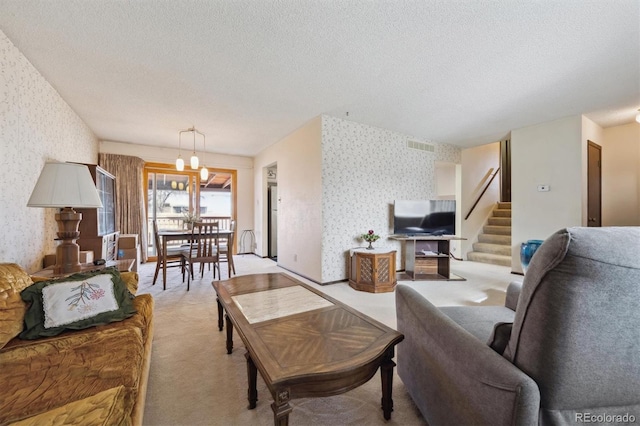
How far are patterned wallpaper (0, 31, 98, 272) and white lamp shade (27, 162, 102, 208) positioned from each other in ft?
1.31

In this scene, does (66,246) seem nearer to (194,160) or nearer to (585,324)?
(194,160)

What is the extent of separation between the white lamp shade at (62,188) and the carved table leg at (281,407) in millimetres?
2145

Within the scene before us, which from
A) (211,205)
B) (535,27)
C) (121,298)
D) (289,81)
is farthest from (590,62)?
(211,205)

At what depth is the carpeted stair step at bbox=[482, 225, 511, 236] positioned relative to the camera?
579 cm

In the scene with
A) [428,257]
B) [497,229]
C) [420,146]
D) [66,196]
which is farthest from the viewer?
[497,229]

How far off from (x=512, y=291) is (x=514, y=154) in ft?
12.3

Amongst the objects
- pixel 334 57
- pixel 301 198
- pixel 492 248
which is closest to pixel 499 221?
pixel 492 248

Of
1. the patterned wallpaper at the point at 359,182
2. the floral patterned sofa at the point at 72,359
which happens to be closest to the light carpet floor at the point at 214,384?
the floral patterned sofa at the point at 72,359

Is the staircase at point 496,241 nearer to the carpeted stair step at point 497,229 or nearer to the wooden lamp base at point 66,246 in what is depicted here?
the carpeted stair step at point 497,229

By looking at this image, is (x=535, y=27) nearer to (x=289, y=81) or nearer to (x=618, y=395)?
(x=289, y=81)

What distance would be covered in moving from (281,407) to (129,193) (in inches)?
Answer: 225

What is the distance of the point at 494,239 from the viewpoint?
19.0 feet

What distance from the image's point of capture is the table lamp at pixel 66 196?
193 centimetres

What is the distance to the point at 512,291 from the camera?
5.75ft
